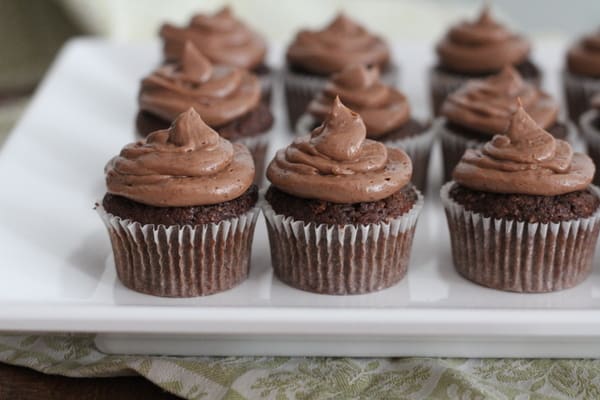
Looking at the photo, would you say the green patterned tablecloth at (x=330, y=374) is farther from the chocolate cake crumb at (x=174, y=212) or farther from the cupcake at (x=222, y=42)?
the cupcake at (x=222, y=42)

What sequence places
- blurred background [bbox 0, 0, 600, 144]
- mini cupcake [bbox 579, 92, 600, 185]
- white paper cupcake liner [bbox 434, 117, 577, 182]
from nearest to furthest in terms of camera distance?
1. white paper cupcake liner [bbox 434, 117, 577, 182]
2. mini cupcake [bbox 579, 92, 600, 185]
3. blurred background [bbox 0, 0, 600, 144]

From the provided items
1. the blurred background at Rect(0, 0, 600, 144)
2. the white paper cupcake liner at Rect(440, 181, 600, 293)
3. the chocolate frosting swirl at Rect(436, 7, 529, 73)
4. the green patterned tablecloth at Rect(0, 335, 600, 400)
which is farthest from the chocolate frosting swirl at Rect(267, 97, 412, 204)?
the blurred background at Rect(0, 0, 600, 144)

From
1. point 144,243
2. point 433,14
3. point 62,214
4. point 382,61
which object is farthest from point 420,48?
point 144,243

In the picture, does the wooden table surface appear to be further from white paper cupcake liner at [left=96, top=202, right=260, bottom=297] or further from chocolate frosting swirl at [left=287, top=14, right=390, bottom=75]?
chocolate frosting swirl at [left=287, top=14, right=390, bottom=75]

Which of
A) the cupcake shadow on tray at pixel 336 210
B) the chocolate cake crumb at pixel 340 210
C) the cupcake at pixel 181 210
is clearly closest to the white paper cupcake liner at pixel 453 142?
the cupcake shadow on tray at pixel 336 210

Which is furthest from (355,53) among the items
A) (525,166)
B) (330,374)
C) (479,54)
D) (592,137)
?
(330,374)

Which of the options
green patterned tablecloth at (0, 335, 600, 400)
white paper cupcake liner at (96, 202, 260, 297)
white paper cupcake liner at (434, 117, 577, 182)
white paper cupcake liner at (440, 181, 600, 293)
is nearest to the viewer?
green patterned tablecloth at (0, 335, 600, 400)
